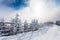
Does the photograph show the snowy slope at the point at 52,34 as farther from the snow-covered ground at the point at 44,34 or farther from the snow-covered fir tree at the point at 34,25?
the snow-covered fir tree at the point at 34,25

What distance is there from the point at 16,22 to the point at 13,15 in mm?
120

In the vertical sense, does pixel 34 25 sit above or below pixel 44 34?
above

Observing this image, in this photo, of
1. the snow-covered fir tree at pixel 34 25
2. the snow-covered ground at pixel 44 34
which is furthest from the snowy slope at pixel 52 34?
the snow-covered fir tree at pixel 34 25

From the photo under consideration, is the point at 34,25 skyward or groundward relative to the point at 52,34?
skyward

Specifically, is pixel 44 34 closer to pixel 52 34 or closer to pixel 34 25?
pixel 52 34

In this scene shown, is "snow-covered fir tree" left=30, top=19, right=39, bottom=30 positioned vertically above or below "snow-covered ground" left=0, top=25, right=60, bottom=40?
above

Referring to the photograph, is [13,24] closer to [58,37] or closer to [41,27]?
[41,27]

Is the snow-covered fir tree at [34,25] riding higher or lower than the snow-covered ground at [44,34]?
higher

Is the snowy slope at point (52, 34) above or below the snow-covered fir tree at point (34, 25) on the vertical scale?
below

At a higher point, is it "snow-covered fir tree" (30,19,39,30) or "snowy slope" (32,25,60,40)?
"snow-covered fir tree" (30,19,39,30)

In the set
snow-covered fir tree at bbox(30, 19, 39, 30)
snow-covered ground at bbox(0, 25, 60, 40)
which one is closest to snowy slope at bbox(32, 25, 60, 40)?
snow-covered ground at bbox(0, 25, 60, 40)

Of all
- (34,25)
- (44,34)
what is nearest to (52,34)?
(44,34)

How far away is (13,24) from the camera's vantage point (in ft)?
4.88

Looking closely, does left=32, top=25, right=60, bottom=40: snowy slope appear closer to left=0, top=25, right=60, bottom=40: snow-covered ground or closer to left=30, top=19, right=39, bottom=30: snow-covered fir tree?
left=0, top=25, right=60, bottom=40: snow-covered ground
